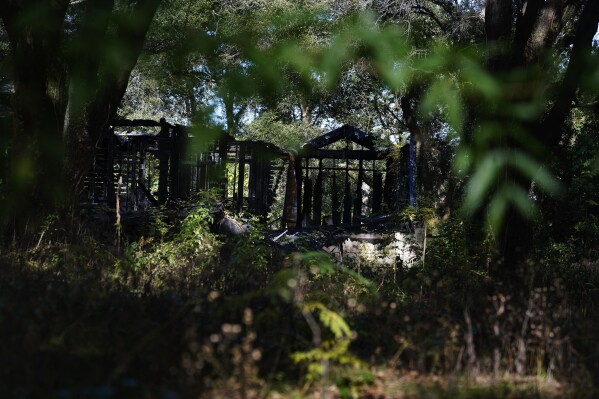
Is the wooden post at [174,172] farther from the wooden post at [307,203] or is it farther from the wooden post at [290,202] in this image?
the wooden post at [307,203]

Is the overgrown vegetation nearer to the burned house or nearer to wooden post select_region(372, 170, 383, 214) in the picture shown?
the burned house

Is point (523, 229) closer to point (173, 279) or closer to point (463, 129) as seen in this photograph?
point (173, 279)

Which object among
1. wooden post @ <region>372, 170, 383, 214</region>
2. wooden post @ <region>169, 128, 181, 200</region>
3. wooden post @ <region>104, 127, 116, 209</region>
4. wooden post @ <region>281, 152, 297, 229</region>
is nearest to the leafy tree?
wooden post @ <region>104, 127, 116, 209</region>

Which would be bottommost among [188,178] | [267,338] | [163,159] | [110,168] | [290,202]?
[267,338]

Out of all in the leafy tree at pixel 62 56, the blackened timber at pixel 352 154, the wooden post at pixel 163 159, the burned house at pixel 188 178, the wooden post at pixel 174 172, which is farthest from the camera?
the blackened timber at pixel 352 154

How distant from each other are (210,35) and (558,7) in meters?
7.88

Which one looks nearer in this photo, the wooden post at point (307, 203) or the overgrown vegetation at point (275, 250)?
the overgrown vegetation at point (275, 250)

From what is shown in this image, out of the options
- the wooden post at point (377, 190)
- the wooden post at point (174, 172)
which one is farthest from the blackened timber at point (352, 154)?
the wooden post at point (174, 172)

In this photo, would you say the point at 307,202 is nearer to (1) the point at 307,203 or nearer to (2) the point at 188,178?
(1) the point at 307,203

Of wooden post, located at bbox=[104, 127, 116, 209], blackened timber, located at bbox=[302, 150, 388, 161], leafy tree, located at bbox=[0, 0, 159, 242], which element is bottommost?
leafy tree, located at bbox=[0, 0, 159, 242]

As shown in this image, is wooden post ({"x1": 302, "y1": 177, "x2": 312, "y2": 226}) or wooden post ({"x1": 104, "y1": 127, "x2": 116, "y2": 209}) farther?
wooden post ({"x1": 302, "y1": 177, "x2": 312, "y2": 226})

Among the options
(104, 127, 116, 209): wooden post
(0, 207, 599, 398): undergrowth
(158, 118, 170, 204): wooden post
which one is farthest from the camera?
(158, 118, 170, 204): wooden post

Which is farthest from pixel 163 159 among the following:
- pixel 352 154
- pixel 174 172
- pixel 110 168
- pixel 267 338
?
pixel 267 338

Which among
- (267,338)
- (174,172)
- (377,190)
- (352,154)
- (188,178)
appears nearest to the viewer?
(267,338)
